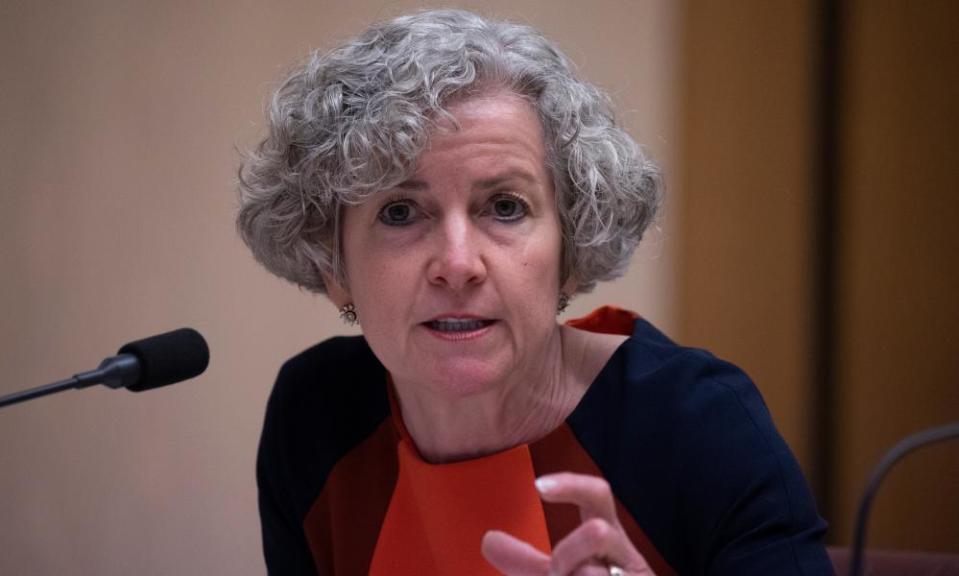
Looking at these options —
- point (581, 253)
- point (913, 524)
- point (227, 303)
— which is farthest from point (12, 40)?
point (913, 524)

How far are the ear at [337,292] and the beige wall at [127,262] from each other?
124cm

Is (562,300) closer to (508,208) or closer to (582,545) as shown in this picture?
(508,208)

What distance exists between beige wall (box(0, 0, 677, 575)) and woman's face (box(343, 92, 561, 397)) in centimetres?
143

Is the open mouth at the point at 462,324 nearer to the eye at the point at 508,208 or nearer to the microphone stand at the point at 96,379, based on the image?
the eye at the point at 508,208

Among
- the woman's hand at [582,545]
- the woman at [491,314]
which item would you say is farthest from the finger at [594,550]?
the woman at [491,314]

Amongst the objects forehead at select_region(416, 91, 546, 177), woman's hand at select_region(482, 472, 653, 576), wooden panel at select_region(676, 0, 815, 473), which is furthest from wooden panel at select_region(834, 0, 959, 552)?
woman's hand at select_region(482, 472, 653, 576)

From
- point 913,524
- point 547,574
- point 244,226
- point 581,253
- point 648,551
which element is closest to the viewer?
point 547,574

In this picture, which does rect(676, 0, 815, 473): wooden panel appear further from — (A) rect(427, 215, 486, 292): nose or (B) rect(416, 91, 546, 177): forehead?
(A) rect(427, 215, 486, 292): nose

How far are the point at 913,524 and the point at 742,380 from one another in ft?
4.54

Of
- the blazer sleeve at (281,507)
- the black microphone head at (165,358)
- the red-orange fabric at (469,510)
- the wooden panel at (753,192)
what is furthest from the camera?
the wooden panel at (753,192)

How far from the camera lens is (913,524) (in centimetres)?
277

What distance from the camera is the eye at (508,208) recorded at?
5.19 feet

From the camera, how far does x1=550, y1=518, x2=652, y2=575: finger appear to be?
1.24 meters

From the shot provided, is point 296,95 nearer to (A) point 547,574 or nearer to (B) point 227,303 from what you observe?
(A) point 547,574
